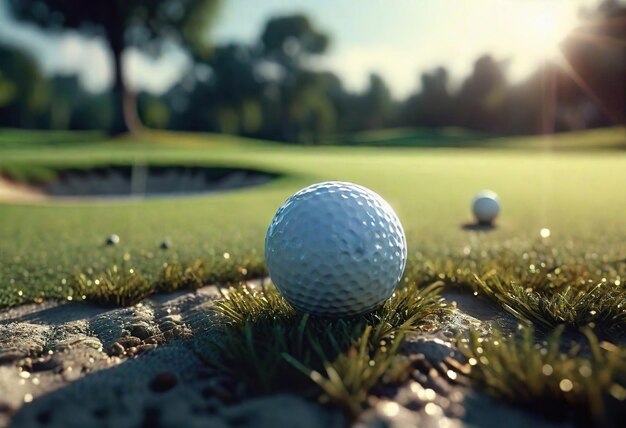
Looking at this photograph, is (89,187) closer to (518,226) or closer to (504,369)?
(518,226)

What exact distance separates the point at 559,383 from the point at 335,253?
1356 millimetres

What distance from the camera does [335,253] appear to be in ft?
9.97

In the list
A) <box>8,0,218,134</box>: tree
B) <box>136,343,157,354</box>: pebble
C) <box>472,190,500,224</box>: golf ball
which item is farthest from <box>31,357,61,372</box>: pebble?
<box>8,0,218,134</box>: tree

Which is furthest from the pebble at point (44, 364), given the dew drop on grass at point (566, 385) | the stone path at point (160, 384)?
the dew drop on grass at point (566, 385)

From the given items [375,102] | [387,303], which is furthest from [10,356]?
[375,102]

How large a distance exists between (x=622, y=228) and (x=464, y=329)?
464 centimetres

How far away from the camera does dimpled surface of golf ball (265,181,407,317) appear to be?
305cm

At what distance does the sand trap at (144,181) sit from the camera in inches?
524

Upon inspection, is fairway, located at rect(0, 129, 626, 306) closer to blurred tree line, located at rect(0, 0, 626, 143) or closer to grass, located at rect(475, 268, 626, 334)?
grass, located at rect(475, 268, 626, 334)

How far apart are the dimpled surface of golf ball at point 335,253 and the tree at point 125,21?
2999cm

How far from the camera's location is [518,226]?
693cm

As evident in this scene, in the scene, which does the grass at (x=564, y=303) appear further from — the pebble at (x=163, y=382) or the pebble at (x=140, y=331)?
the pebble at (x=140, y=331)

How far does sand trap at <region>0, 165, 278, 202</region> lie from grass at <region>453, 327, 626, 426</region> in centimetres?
1087

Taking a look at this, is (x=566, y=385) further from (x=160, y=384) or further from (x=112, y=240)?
(x=112, y=240)
